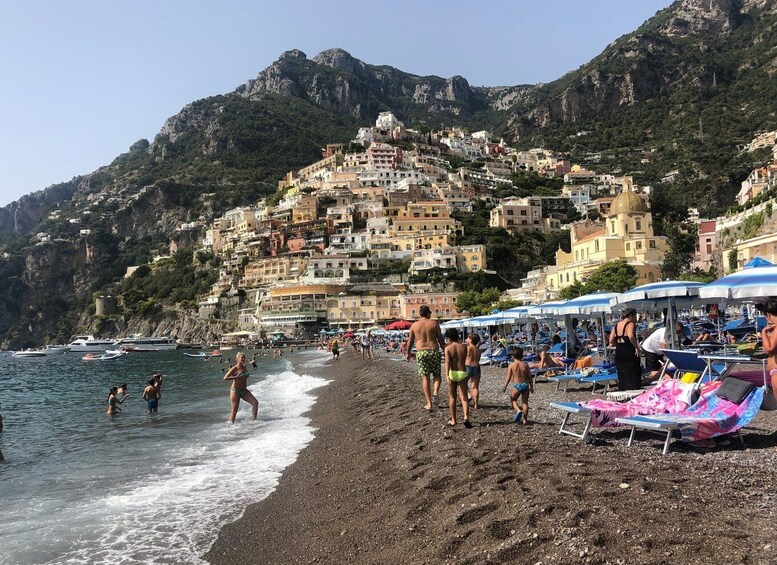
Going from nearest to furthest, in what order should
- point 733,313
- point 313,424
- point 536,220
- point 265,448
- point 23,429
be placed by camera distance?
point 265,448 → point 313,424 → point 23,429 → point 733,313 → point 536,220

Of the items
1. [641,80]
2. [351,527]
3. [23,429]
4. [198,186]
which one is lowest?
[23,429]

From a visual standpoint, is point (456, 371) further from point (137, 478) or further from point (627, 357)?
point (137, 478)

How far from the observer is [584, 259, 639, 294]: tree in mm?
42812

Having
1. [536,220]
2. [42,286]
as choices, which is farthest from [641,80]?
[42,286]

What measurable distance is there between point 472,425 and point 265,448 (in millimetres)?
4135

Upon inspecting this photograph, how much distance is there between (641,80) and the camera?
154 m

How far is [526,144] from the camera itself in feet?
535

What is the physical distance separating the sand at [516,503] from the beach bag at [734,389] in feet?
1.67

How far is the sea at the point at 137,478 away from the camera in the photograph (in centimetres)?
603

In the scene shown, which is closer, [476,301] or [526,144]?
[476,301]

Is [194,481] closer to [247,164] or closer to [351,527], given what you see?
[351,527]

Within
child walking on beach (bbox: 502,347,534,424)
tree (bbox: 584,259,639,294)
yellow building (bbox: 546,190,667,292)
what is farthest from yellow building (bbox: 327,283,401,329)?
child walking on beach (bbox: 502,347,534,424)

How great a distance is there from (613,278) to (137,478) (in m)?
40.4

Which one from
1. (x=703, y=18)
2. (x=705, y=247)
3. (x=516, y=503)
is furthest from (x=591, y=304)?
(x=703, y=18)
